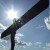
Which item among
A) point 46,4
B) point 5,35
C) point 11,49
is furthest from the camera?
point 5,35

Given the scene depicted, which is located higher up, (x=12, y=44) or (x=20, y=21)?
(x=20, y=21)

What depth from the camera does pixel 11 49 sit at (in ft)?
20.6

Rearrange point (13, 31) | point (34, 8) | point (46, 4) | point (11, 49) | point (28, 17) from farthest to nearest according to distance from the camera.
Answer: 1. point (13, 31)
2. point (11, 49)
3. point (28, 17)
4. point (34, 8)
5. point (46, 4)

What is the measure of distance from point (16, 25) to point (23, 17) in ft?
2.25

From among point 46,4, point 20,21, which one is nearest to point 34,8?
point 46,4

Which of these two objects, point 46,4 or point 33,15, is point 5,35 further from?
point 46,4

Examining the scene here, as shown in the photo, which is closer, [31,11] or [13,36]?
[31,11]

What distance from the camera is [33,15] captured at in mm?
5719

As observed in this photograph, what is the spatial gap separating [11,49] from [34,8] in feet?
7.58

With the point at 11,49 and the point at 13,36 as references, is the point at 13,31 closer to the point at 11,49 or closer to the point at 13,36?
the point at 13,36

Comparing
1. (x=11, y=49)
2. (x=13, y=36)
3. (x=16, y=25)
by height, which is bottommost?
(x=11, y=49)

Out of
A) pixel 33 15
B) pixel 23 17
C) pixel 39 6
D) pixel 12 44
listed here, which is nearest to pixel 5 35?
pixel 12 44

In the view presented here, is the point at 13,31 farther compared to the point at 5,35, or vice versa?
the point at 5,35

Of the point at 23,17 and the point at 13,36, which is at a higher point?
the point at 23,17
